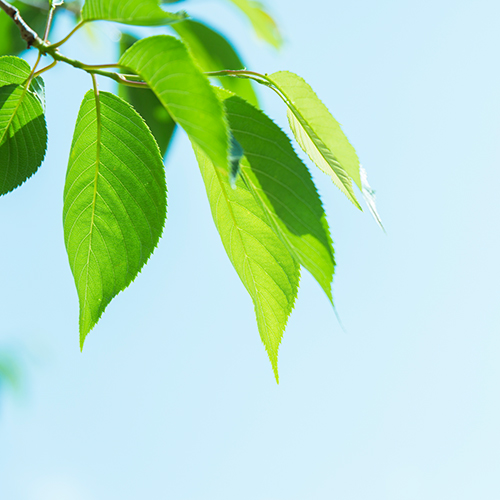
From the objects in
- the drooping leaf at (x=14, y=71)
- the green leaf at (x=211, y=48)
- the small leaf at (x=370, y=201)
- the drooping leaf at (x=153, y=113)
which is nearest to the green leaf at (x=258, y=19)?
the small leaf at (x=370, y=201)

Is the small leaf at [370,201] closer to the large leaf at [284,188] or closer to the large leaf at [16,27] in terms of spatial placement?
the large leaf at [284,188]

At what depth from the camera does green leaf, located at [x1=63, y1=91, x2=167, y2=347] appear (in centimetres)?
65

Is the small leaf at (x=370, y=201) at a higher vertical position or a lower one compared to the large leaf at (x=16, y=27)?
lower

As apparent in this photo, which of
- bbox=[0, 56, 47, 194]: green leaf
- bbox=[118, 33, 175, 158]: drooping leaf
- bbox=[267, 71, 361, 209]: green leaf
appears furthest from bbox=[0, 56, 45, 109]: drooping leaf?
bbox=[118, 33, 175, 158]: drooping leaf

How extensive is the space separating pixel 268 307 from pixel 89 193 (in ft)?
0.91

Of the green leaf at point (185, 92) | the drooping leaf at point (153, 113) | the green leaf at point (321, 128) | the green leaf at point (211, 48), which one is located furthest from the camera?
the drooping leaf at point (153, 113)

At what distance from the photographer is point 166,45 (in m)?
0.45

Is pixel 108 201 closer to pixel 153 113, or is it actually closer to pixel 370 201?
pixel 370 201

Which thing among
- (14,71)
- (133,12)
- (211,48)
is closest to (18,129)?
(14,71)

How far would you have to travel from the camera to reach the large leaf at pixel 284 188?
0.48 meters

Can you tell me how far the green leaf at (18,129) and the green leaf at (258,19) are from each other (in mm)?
315

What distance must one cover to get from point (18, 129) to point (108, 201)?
0.49 feet

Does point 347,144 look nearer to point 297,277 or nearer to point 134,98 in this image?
point 297,277

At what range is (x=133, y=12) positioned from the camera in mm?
458
